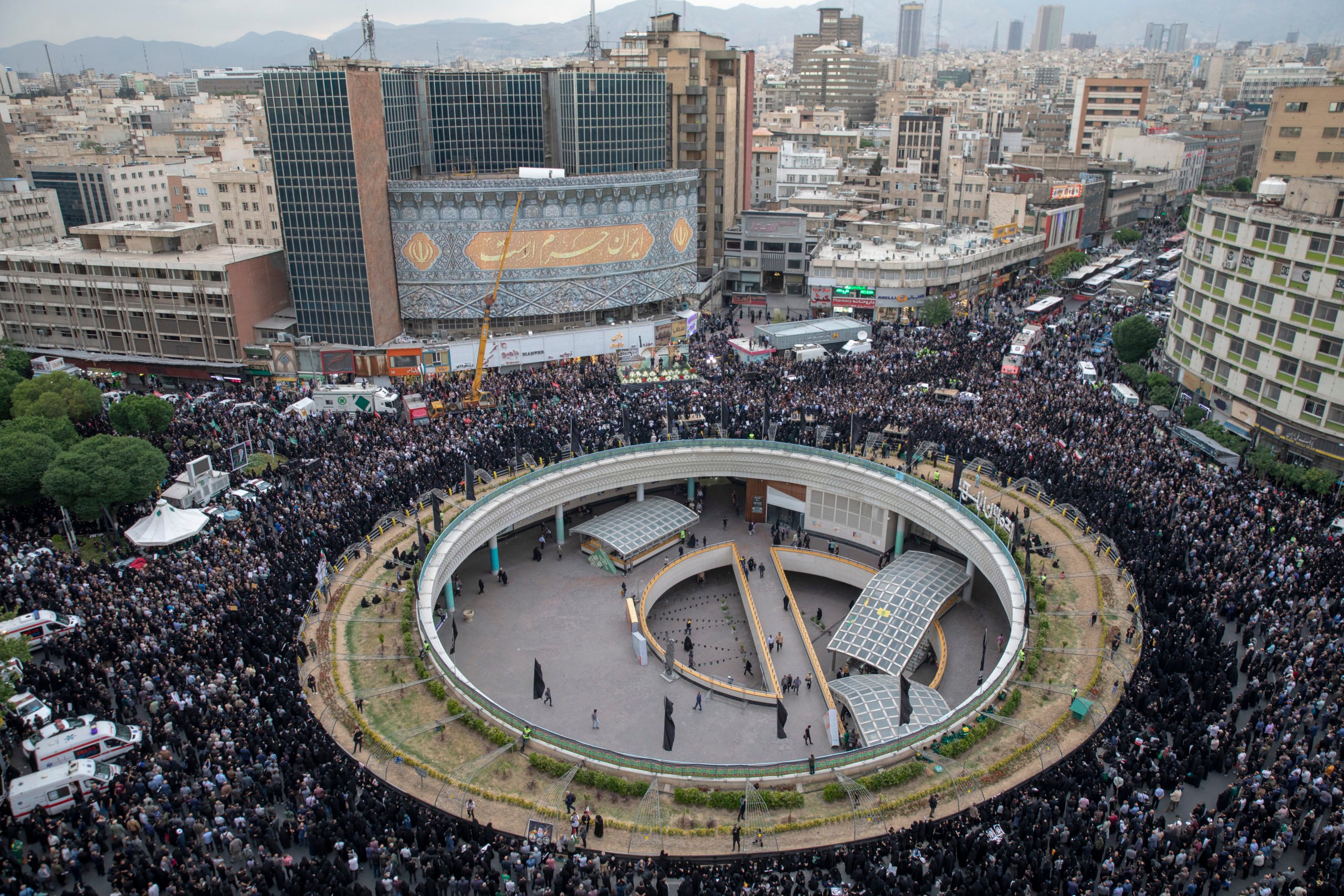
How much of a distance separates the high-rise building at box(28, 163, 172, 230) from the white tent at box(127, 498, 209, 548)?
61007 mm

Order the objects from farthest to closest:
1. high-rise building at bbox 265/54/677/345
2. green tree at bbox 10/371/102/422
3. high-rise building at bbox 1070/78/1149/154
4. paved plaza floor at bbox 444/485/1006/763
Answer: high-rise building at bbox 1070/78/1149/154
high-rise building at bbox 265/54/677/345
green tree at bbox 10/371/102/422
paved plaza floor at bbox 444/485/1006/763

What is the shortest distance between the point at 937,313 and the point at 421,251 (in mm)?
34204

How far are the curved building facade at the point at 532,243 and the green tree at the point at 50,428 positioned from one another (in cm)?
2050

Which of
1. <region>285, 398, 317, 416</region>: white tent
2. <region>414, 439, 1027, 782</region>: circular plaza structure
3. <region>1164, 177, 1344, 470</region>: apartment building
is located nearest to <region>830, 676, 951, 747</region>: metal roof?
<region>414, 439, 1027, 782</region>: circular plaza structure

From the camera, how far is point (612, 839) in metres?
20.3

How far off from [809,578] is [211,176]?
5770cm

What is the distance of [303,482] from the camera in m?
35.6

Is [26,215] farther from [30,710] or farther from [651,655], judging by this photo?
[651,655]

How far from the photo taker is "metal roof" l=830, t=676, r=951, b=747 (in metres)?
25.6

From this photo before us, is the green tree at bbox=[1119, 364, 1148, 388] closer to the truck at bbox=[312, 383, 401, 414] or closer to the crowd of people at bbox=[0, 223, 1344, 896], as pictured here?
the crowd of people at bbox=[0, 223, 1344, 896]

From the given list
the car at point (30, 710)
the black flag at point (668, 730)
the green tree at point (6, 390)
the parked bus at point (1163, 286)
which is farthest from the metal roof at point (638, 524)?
the parked bus at point (1163, 286)

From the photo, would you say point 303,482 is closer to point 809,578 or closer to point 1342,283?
point 809,578

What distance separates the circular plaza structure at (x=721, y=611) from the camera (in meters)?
26.0

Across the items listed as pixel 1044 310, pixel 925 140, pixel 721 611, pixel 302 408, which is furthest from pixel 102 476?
pixel 925 140
